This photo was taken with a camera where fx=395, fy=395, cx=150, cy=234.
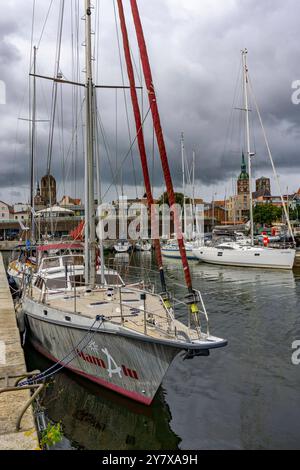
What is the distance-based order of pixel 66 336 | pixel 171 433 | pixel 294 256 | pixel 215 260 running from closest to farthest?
pixel 171 433 < pixel 66 336 < pixel 294 256 < pixel 215 260

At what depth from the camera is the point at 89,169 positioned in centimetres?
1344

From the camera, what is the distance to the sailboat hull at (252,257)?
37156 mm

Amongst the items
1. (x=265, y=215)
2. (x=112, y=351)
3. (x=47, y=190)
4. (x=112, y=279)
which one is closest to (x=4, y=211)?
(x=47, y=190)

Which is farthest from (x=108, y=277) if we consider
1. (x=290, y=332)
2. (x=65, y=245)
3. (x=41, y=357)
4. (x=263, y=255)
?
(x=263, y=255)

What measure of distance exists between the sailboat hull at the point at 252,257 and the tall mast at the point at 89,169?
27.7 metres

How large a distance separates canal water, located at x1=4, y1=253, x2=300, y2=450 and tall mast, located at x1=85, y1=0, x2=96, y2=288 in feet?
11.7

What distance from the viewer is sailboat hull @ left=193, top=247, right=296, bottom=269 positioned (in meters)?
37.2

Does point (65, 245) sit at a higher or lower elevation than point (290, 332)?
higher

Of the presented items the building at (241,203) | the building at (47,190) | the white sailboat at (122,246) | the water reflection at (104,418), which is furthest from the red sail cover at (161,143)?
the building at (241,203)

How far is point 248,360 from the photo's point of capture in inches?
521

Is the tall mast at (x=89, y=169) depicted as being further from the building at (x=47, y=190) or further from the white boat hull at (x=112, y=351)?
the building at (x=47, y=190)

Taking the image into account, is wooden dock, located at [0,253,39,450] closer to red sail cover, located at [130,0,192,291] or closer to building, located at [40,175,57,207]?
red sail cover, located at [130,0,192,291]

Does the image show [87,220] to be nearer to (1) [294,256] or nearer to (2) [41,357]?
(2) [41,357]

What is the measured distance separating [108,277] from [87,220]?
8.92 feet
